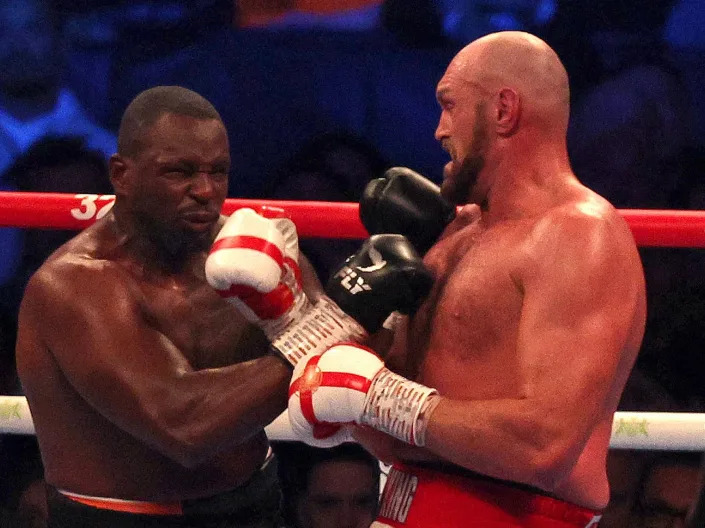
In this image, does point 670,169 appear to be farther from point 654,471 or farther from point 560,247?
point 560,247

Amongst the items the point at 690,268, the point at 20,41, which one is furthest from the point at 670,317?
the point at 20,41

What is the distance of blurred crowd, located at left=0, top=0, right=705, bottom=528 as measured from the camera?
3.80 metres

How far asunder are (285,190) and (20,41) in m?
1.15

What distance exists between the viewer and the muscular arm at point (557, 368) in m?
1.49

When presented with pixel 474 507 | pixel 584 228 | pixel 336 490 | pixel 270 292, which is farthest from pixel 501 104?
pixel 336 490

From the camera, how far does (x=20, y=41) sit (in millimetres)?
4004

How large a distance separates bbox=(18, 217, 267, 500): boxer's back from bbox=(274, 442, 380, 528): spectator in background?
3.20 feet

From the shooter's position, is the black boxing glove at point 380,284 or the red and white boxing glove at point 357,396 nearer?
the red and white boxing glove at point 357,396

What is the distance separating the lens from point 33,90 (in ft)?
13.0

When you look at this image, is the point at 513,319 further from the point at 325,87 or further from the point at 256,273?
the point at 325,87

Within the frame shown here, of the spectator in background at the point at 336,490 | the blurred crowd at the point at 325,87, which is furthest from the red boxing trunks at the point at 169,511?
the blurred crowd at the point at 325,87

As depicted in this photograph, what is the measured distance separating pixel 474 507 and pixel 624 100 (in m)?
2.56

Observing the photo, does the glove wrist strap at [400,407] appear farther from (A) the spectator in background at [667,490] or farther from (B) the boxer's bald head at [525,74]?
(A) the spectator in background at [667,490]

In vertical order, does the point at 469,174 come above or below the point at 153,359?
above
